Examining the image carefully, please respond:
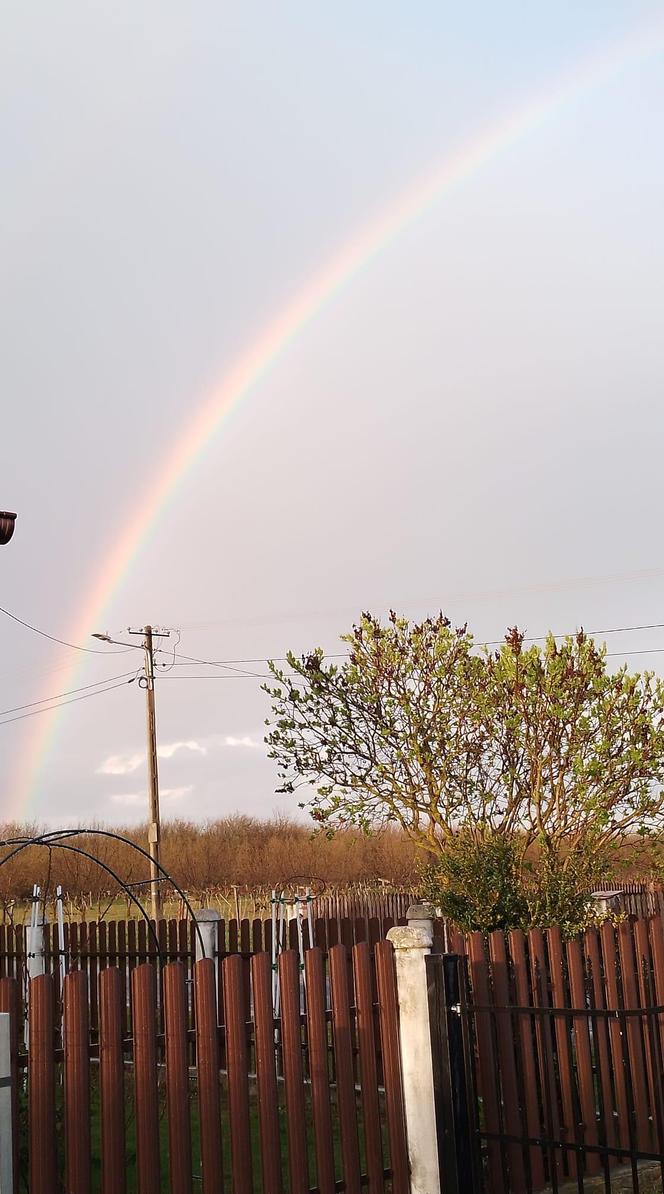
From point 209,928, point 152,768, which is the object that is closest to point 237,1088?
point 209,928

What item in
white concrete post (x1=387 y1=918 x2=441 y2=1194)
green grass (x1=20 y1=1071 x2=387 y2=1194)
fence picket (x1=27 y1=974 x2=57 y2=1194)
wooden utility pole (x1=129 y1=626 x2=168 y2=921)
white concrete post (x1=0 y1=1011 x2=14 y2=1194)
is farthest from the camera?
wooden utility pole (x1=129 y1=626 x2=168 y2=921)

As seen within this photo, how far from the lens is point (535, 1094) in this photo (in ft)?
21.0

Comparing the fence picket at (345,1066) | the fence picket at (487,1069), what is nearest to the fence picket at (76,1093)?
the fence picket at (345,1066)

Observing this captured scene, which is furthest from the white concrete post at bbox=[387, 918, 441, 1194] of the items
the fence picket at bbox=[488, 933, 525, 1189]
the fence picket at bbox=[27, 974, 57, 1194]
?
the fence picket at bbox=[27, 974, 57, 1194]

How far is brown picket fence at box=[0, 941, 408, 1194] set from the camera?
15.2ft

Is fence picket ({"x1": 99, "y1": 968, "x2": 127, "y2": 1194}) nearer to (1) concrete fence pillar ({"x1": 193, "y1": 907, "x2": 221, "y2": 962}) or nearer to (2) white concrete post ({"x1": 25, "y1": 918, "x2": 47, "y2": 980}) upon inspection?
(1) concrete fence pillar ({"x1": 193, "y1": 907, "x2": 221, "y2": 962})

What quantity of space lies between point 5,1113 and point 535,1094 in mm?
3330

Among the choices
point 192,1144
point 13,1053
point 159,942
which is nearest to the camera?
point 13,1053

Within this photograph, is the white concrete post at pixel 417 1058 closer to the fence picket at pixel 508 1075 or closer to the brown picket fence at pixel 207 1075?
the brown picket fence at pixel 207 1075

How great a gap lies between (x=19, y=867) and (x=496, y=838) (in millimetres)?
32146

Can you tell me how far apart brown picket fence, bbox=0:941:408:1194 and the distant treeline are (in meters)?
30.6

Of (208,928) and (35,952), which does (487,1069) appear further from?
(35,952)

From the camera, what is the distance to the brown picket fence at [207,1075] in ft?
15.2

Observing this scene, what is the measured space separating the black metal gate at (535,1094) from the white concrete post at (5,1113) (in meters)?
2.42
